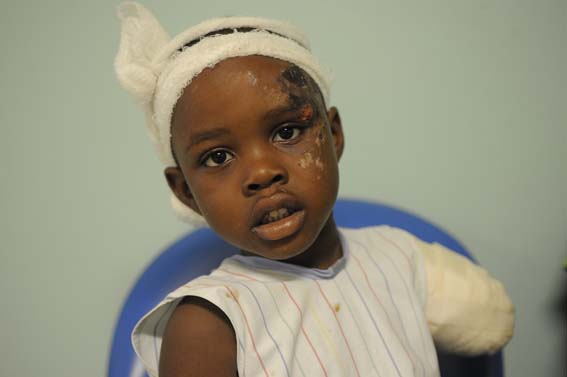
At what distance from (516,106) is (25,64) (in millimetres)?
902

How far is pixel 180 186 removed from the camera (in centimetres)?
58

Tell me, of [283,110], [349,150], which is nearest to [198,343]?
[283,110]

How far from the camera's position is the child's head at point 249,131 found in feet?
1.49

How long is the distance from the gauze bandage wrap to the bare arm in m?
0.20

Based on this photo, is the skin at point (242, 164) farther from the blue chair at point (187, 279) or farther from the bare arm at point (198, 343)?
the blue chair at point (187, 279)

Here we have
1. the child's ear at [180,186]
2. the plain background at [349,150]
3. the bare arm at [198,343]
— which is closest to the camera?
the bare arm at [198,343]

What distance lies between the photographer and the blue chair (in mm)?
656

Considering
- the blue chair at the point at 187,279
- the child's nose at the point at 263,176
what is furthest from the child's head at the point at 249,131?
the blue chair at the point at 187,279

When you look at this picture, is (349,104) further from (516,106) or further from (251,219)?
(251,219)

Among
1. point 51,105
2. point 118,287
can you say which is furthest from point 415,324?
point 51,105

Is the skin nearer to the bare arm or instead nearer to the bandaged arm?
the bare arm

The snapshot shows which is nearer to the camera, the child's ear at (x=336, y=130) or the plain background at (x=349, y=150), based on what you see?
the child's ear at (x=336, y=130)

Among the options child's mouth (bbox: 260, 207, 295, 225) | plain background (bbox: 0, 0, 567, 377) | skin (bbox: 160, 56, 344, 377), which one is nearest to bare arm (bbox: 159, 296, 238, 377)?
skin (bbox: 160, 56, 344, 377)

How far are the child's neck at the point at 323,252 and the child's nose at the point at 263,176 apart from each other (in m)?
0.14
